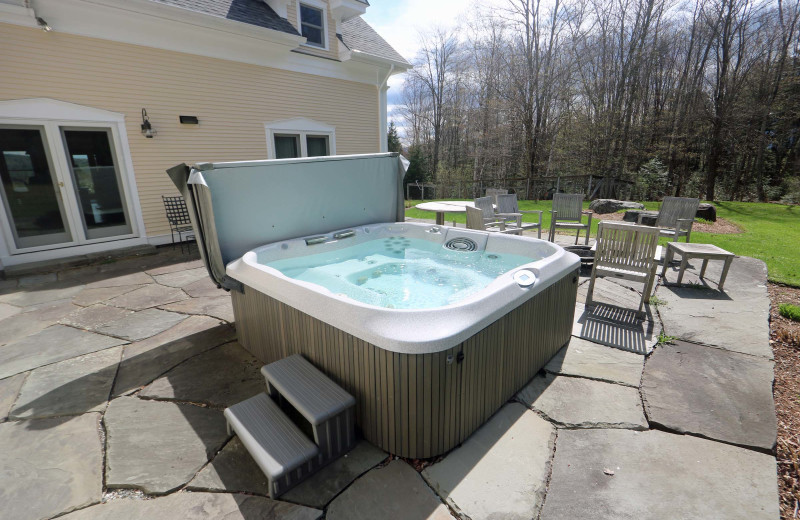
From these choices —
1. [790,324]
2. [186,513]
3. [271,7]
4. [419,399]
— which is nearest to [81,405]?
[186,513]

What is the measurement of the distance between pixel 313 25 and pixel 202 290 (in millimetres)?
6129

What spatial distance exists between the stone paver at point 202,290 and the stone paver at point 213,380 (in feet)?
4.43

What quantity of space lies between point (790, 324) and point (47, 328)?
661cm

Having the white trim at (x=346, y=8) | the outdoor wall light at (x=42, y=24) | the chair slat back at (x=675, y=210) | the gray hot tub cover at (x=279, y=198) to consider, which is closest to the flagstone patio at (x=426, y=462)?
the gray hot tub cover at (x=279, y=198)

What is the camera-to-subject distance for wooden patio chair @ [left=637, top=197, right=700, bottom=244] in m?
4.99

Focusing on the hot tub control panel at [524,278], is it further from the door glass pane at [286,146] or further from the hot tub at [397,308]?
the door glass pane at [286,146]

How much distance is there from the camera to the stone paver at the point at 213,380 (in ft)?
7.52

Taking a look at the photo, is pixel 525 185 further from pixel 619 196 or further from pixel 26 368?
pixel 26 368

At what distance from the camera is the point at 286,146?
7.45 m

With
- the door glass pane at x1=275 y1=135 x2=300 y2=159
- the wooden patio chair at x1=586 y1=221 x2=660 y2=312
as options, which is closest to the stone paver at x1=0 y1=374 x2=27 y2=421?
the wooden patio chair at x1=586 y1=221 x2=660 y2=312

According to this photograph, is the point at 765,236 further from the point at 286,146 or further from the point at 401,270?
the point at 286,146

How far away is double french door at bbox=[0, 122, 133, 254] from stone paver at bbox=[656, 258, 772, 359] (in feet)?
24.4

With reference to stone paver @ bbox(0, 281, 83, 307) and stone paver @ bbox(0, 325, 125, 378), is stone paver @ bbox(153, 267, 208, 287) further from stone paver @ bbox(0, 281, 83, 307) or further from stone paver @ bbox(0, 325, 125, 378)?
stone paver @ bbox(0, 325, 125, 378)

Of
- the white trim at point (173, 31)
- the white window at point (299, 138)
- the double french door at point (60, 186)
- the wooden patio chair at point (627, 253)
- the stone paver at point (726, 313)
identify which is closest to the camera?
the stone paver at point (726, 313)
